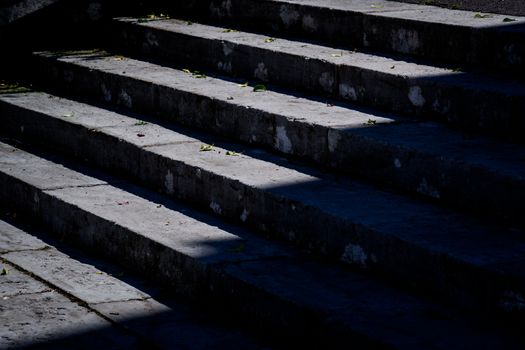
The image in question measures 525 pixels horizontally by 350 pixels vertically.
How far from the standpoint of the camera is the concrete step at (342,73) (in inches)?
217

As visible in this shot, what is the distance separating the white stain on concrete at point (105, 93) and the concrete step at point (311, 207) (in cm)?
26

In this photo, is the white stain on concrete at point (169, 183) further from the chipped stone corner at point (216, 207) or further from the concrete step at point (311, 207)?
the chipped stone corner at point (216, 207)

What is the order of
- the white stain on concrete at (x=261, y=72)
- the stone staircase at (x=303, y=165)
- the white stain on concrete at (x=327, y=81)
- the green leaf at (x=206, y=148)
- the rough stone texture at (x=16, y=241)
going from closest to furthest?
the stone staircase at (x=303, y=165)
the rough stone texture at (x=16, y=241)
the green leaf at (x=206, y=148)
the white stain on concrete at (x=327, y=81)
the white stain on concrete at (x=261, y=72)

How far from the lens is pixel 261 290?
4605mm

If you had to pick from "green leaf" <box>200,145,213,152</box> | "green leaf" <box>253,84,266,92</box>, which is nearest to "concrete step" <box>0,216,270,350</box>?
"green leaf" <box>200,145,213,152</box>

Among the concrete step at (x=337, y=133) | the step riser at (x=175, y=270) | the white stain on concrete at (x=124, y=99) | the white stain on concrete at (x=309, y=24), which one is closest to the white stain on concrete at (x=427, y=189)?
the concrete step at (x=337, y=133)

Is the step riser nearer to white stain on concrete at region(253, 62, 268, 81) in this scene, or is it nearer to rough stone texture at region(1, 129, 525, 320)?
rough stone texture at region(1, 129, 525, 320)

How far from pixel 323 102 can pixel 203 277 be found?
1.82 m

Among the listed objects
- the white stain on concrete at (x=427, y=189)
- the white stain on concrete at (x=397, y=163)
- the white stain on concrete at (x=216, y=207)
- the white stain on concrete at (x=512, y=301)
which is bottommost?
the white stain on concrete at (x=216, y=207)

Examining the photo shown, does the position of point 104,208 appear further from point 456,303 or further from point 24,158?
point 456,303

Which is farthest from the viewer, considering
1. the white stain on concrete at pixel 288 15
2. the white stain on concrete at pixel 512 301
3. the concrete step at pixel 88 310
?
the white stain on concrete at pixel 288 15

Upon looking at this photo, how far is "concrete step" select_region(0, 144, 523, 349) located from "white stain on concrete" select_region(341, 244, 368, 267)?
0.06 metres

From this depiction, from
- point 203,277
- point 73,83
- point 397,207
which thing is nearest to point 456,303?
point 397,207

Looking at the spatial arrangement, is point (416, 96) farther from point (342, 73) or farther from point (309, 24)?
point (309, 24)
